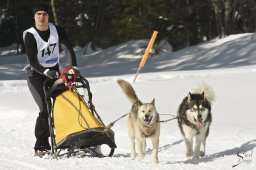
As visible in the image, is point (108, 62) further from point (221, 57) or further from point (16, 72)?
point (221, 57)

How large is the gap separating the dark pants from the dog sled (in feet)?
0.35

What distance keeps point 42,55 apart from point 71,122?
0.89 meters

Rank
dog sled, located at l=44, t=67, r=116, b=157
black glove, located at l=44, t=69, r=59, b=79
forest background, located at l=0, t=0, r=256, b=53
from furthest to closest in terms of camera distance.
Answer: forest background, located at l=0, t=0, r=256, b=53
black glove, located at l=44, t=69, r=59, b=79
dog sled, located at l=44, t=67, r=116, b=157

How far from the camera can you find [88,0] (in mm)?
31453

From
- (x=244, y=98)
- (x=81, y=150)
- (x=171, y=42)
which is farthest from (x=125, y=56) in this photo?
(x=81, y=150)

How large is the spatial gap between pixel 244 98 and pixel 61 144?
5630 millimetres

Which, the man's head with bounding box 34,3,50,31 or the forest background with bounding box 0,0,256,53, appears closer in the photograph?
the man's head with bounding box 34,3,50,31

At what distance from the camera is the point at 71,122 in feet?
19.2

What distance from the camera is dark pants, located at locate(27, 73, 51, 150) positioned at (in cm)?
614

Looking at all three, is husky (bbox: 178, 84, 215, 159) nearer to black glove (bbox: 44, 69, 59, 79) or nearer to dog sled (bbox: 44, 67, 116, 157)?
dog sled (bbox: 44, 67, 116, 157)

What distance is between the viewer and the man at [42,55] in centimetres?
601
